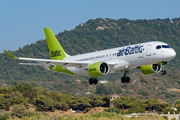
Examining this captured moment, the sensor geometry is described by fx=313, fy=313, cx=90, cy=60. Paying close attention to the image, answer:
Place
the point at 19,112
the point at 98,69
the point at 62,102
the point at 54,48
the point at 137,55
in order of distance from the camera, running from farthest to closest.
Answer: the point at 62,102 → the point at 19,112 → the point at 54,48 → the point at 98,69 → the point at 137,55

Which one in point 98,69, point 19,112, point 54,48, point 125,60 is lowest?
point 19,112

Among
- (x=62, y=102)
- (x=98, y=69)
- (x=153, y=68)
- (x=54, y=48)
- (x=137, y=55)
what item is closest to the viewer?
(x=137, y=55)

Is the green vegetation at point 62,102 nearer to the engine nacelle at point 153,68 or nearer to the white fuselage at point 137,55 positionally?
the engine nacelle at point 153,68

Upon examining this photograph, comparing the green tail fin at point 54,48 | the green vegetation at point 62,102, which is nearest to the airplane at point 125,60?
the green tail fin at point 54,48

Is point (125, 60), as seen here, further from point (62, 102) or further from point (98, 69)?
point (62, 102)

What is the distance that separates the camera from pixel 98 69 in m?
41.2

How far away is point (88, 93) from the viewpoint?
541 feet

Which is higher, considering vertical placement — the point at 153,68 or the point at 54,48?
the point at 54,48

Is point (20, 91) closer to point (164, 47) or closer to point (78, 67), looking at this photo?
point (78, 67)

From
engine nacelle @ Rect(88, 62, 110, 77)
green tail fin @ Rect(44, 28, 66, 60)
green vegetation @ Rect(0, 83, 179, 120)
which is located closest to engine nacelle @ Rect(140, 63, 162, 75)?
engine nacelle @ Rect(88, 62, 110, 77)

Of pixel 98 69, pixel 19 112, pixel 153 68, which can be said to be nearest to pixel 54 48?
pixel 98 69

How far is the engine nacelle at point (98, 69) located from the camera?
136ft

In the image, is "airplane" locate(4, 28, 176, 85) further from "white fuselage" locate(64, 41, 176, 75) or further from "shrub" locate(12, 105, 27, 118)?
"shrub" locate(12, 105, 27, 118)

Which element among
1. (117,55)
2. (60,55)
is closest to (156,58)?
(117,55)
